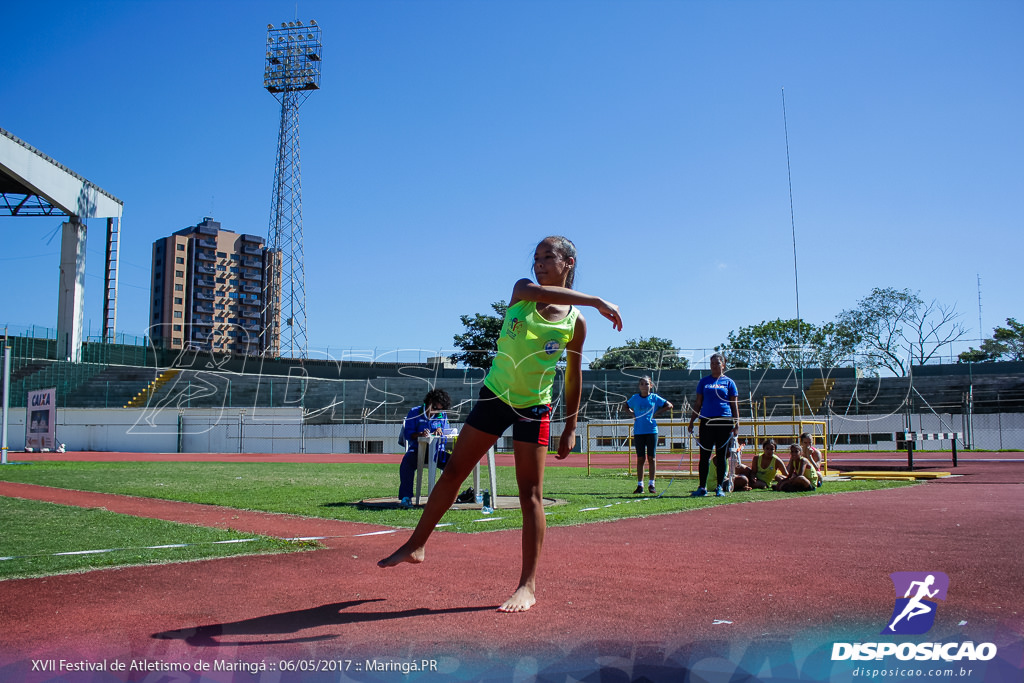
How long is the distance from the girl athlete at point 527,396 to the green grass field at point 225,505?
2.26 meters

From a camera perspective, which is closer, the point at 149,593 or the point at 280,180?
the point at 149,593

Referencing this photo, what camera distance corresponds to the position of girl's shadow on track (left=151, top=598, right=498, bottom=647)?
10.2 ft

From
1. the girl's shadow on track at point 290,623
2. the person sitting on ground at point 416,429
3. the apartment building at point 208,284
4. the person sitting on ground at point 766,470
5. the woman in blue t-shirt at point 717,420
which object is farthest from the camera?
the apartment building at point 208,284

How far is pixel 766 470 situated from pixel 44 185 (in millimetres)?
37057

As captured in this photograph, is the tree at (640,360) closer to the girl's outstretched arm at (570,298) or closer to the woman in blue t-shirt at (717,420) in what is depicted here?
the woman in blue t-shirt at (717,420)

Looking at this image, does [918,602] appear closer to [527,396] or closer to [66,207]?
[527,396]

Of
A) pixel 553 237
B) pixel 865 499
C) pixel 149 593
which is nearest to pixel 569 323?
pixel 553 237

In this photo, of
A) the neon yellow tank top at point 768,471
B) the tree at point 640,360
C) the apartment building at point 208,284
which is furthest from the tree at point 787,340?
the apartment building at point 208,284

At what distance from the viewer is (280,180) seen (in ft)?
213

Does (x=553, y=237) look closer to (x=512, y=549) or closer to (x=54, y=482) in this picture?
(x=512, y=549)

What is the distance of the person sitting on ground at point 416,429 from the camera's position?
909cm

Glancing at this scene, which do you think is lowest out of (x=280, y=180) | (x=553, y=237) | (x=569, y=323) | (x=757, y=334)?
(x=569, y=323)

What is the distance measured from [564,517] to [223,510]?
13.4 ft

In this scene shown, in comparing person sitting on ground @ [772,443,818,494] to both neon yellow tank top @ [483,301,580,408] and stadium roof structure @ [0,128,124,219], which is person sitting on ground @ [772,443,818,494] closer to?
neon yellow tank top @ [483,301,580,408]
